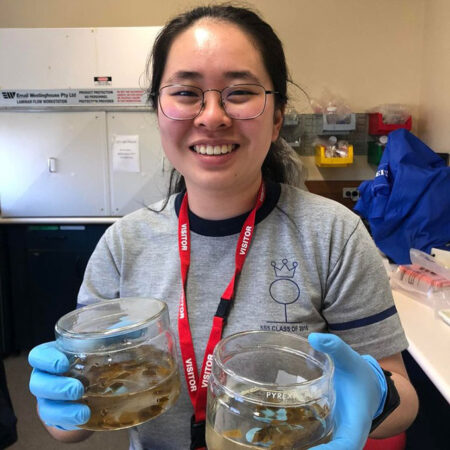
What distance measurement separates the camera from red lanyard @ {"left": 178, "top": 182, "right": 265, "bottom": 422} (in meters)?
0.83

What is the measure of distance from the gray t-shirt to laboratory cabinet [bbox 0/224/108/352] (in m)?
2.05

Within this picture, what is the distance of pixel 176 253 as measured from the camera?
37.5 inches

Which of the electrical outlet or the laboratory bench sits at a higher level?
the electrical outlet

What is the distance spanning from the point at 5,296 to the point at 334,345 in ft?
9.99

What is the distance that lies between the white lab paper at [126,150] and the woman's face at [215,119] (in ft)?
6.84

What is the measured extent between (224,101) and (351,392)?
1.90 ft

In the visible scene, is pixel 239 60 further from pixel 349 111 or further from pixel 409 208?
pixel 349 111

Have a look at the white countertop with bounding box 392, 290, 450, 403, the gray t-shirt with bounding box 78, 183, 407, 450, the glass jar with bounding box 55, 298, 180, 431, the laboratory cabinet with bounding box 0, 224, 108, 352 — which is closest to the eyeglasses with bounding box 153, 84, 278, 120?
the gray t-shirt with bounding box 78, 183, 407, 450

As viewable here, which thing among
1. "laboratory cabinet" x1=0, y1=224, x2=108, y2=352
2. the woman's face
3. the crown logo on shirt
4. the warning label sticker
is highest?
the warning label sticker

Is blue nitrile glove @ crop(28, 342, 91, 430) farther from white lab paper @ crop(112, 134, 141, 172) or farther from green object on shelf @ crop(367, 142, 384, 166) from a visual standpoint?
green object on shelf @ crop(367, 142, 384, 166)

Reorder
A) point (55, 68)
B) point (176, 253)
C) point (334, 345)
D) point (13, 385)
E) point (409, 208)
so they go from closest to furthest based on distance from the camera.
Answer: point (334, 345) < point (176, 253) < point (409, 208) < point (13, 385) < point (55, 68)

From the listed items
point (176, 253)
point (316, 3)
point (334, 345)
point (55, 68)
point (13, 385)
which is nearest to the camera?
point (334, 345)

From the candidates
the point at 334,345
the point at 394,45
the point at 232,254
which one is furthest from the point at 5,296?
the point at 394,45

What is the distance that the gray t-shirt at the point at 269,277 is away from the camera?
853mm
